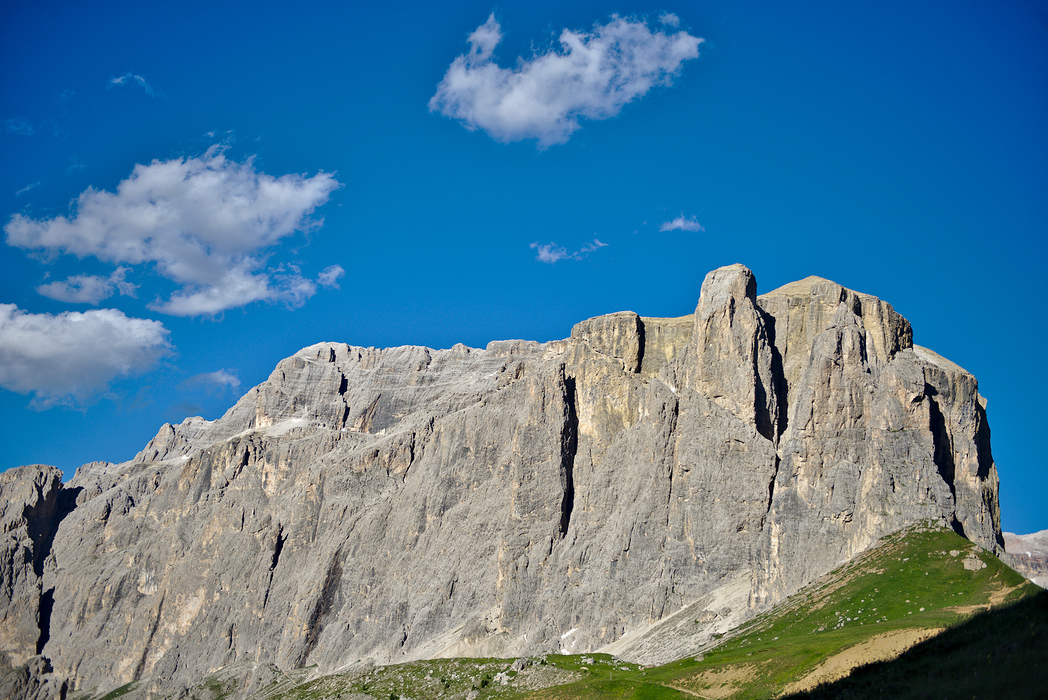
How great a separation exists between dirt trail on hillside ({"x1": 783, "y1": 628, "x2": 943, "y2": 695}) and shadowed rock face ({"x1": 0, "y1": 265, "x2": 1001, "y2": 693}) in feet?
132

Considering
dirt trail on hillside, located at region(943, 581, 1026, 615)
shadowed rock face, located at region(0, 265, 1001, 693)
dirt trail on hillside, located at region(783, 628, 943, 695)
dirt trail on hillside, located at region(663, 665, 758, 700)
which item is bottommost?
dirt trail on hillside, located at region(663, 665, 758, 700)

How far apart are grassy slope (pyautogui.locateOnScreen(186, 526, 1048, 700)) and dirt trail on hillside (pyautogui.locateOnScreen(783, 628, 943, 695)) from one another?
0.53 m

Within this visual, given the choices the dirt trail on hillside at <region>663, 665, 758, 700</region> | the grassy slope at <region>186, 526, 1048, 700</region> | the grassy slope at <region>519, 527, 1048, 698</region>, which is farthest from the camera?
the dirt trail on hillside at <region>663, 665, 758, 700</region>

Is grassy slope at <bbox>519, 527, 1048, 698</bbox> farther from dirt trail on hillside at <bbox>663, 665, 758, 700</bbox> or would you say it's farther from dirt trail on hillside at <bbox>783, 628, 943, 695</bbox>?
dirt trail on hillside at <bbox>783, 628, 943, 695</bbox>

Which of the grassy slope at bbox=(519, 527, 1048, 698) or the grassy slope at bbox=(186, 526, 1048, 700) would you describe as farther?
the grassy slope at bbox=(519, 527, 1048, 698)

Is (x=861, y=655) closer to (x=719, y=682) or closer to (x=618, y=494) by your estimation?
(x=719, y=682)

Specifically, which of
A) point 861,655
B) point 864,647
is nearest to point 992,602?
point 864,647

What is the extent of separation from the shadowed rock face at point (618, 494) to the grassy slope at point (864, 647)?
10.6 m

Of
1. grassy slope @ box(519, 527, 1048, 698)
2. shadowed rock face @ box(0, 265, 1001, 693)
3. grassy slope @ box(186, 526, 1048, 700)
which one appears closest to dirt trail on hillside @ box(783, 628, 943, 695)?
grassy slope @ box(186, 526, 1048, 700)

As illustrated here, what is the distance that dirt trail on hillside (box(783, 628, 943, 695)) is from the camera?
6556cm

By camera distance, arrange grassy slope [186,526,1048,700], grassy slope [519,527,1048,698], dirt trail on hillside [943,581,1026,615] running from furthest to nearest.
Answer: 1. grassy slope [519,527,1048,698]
2. dirt trail on hillside [943,581,1026,615]
3. grassy slope [186,526,1048,700]

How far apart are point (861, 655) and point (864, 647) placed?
191 centimetres

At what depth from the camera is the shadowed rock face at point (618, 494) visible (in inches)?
4596

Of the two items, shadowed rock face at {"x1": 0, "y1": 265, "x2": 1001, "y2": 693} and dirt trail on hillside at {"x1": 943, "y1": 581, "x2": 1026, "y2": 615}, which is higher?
shadowed rock face at {"x1": 0, "y1": 265, "x2": 1001, "y2": 693}
